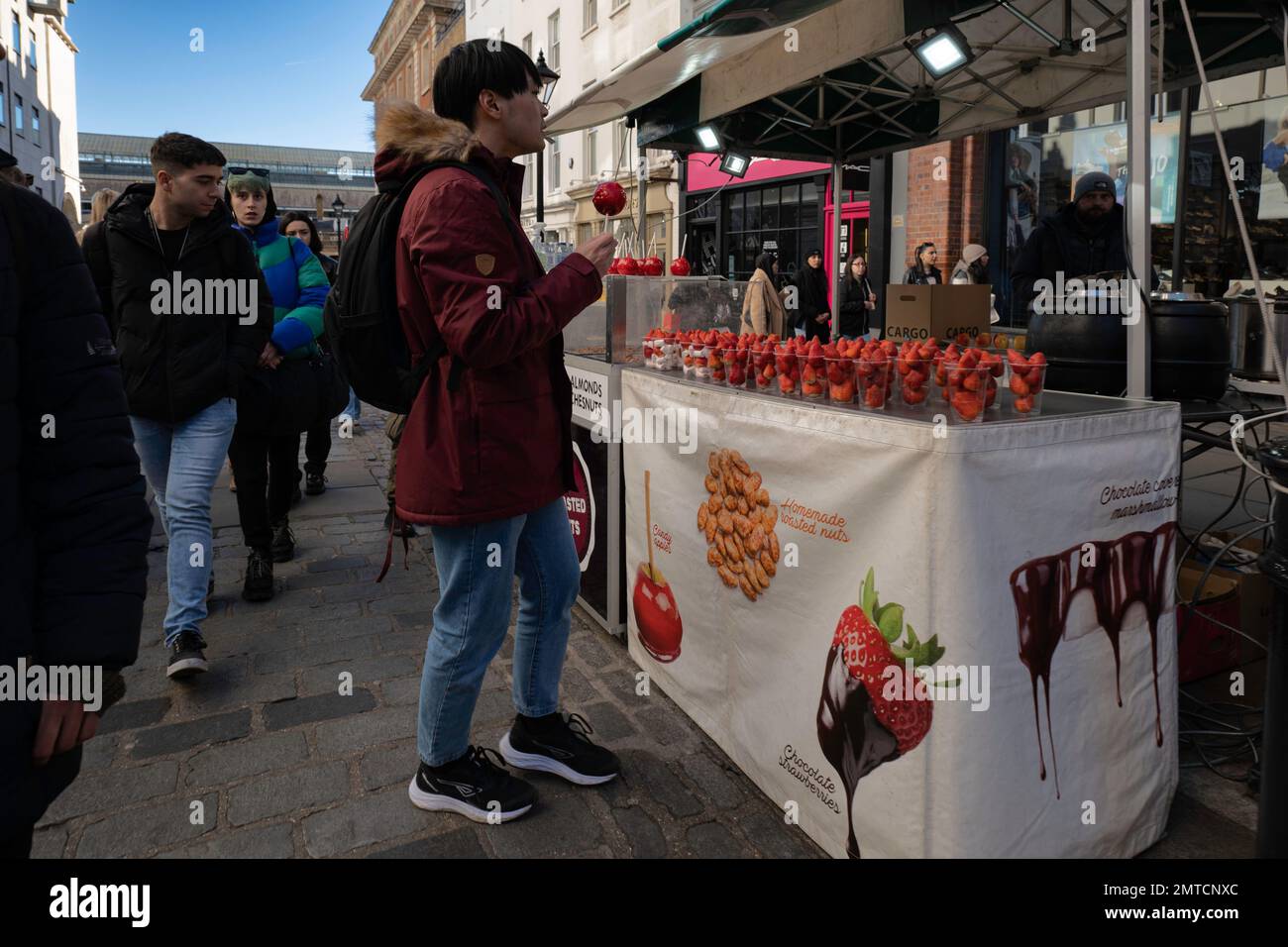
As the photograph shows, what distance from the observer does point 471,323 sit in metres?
2.12

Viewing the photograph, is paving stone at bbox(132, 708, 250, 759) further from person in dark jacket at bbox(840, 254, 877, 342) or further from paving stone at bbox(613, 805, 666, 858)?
person in dark jacket at bbox(840, 254, 877, 342)

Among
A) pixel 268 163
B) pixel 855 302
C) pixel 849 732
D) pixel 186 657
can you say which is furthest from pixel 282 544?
pixel 268 163

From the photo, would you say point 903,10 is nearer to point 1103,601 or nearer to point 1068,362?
point 1068,362

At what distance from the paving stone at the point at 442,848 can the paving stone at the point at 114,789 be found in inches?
34.3

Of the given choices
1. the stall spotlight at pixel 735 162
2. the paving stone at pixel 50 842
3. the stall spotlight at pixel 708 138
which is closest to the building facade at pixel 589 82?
the stall spotlight at pixel 735 162

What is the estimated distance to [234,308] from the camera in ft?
12.8

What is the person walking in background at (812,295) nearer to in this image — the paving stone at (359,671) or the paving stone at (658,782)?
the paving stone at (359,671)

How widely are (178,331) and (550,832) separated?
102 inches

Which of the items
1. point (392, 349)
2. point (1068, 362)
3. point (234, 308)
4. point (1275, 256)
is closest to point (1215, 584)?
point (1068, 362)

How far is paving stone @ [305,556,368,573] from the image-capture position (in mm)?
5203

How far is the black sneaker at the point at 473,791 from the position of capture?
2.58 metres

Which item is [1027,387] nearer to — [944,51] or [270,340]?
[944,51]

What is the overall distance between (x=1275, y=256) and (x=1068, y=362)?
814 centimetres
